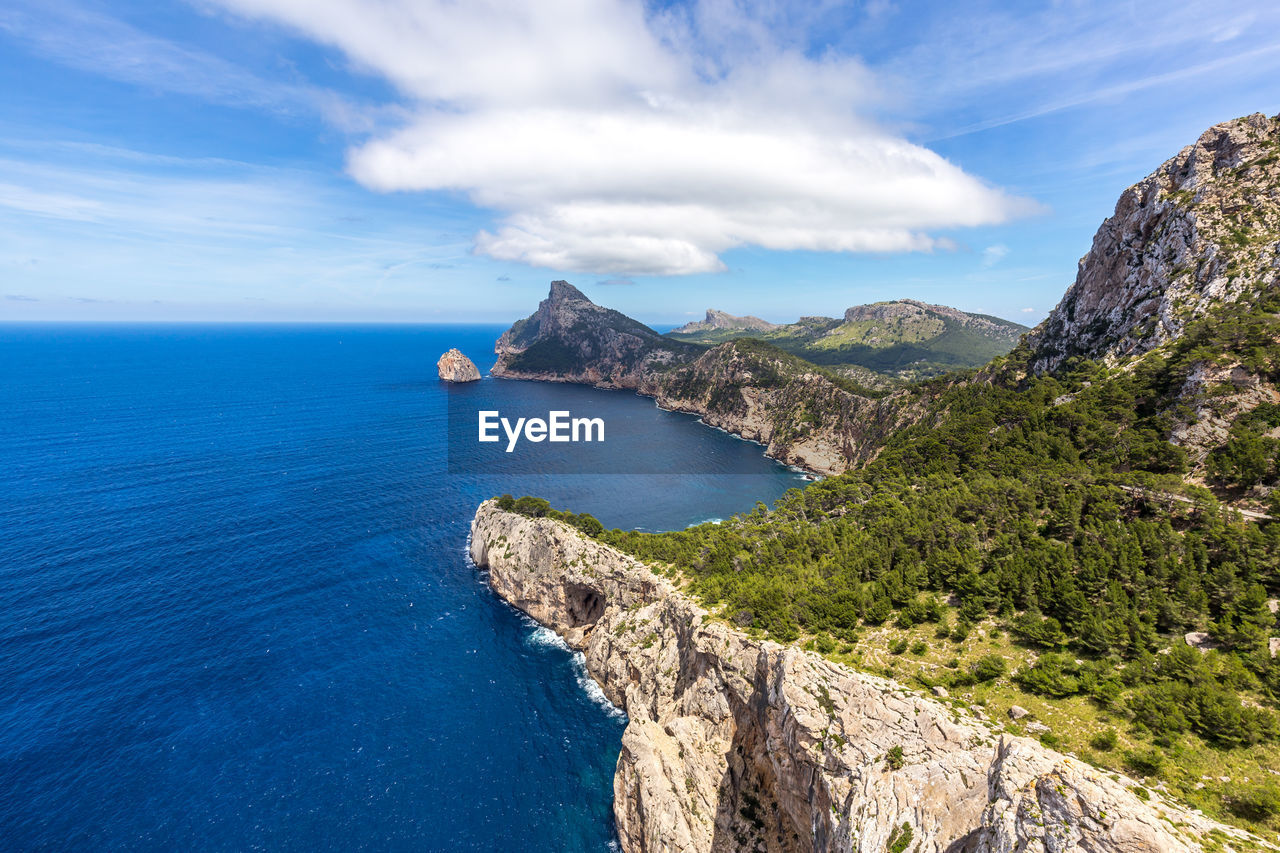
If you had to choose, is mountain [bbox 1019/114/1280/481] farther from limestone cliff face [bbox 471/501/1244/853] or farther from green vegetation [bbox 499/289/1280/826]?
limestone cliff face [bbox 471/501/1244/853]

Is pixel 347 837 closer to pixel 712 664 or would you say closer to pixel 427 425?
pixel 712 664

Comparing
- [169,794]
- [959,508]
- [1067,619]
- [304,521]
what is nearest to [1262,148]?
[959,508]

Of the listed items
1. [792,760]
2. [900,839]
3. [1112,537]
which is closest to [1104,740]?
[900,839]

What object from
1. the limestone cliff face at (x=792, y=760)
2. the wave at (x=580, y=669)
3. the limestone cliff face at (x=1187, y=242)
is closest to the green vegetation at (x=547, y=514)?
the limestone cliff face at (x=792, y=760)

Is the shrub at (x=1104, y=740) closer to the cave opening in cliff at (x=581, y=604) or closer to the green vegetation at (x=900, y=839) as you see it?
the green vegetation at (x=900, y=839)

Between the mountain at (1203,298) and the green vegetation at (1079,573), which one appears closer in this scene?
the green vegetation at (1079,573)

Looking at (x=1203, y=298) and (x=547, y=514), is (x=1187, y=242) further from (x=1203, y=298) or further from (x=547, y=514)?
(x=547, y=514)
